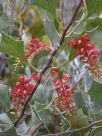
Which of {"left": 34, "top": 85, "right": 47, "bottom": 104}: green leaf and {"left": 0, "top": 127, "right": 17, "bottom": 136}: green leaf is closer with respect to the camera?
{"left": 0, "top": 127, "right": 17, "bottom": 136}: green leaf

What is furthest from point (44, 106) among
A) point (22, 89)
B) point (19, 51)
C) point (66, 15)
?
point (66, 15)

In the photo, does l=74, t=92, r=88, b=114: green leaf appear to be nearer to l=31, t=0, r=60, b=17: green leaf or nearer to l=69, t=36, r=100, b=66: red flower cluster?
l=69, t=36, r=100, b=66: red flower cluster

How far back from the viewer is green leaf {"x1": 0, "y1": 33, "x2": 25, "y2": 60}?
43.8 inches

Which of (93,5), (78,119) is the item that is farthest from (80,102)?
(93,5)

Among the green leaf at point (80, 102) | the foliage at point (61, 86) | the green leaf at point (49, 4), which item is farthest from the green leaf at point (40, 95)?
the green leaf at point (49, 4)

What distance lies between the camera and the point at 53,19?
118 centimetres

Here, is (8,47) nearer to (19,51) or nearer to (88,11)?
(19,51)

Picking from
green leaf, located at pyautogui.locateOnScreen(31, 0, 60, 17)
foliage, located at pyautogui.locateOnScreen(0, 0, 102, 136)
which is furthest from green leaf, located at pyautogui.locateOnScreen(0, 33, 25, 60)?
green leaf, located at pyautogui.locateOnScreen(31, 0, 60, 17)

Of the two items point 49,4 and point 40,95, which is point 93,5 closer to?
point 49,4

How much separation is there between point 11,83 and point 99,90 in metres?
0.57

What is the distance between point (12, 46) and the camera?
113cm

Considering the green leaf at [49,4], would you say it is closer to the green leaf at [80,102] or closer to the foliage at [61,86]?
the foliage at [61,86]

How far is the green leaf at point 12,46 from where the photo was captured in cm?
111

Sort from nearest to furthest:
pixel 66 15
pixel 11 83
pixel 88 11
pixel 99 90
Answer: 1. pixel 88 11
2. pixel 99 90
3. pixel 11 83
4. pixel 66 15
